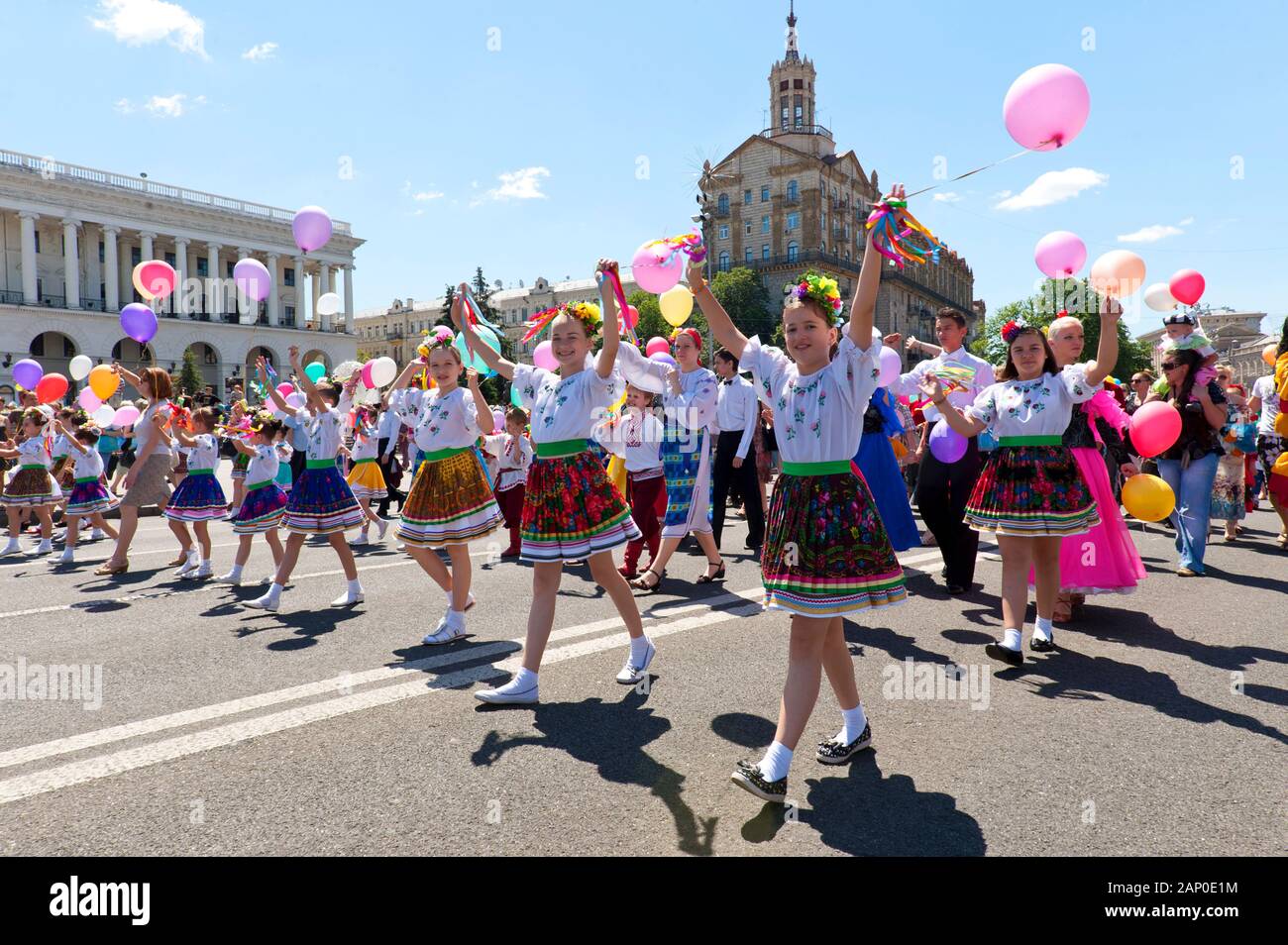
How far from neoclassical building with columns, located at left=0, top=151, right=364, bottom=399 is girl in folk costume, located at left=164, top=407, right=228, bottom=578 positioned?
1959 inches

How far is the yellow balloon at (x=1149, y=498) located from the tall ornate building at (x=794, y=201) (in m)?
71.5

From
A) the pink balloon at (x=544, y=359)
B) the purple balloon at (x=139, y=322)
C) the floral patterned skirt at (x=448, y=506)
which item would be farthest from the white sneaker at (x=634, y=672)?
the purple balloon at (x=139, y=322)

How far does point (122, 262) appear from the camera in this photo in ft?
212

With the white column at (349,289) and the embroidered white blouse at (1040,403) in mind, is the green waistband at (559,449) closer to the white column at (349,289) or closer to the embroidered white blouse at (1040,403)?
the embroidered white blouse at (1040,403)

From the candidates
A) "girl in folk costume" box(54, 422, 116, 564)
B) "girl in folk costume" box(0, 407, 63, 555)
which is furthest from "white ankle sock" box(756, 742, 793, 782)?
"girl in folk costume" box(0, 407, 63, 555)

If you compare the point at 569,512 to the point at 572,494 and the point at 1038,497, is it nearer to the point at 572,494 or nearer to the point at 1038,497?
the point at 572,494

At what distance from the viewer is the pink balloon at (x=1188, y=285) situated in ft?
26.0

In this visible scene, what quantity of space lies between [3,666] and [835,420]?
5.42 meters

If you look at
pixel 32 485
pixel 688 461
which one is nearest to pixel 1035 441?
pixel 688 461

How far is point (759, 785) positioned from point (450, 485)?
339cm

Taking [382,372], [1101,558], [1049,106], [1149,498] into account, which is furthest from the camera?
[382,372]
